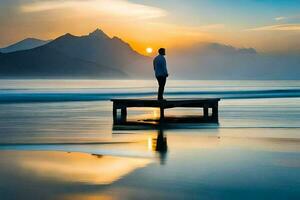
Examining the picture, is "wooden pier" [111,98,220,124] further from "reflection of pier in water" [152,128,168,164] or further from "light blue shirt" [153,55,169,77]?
"reflection of pier in water" [152,128,168,164]

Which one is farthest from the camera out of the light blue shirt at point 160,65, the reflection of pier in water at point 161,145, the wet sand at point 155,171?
the light blue shirt at point 160,65

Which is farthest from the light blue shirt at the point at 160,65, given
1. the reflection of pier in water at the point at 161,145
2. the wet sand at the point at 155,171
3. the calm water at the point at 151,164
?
the wet sand at the point at 155,171

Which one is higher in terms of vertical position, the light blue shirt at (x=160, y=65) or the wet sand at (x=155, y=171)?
the light blue shirt at (x=160, y=65)

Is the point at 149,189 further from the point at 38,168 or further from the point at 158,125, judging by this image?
the point at 158,125

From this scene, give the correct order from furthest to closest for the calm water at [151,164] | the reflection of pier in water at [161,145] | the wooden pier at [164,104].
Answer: the wooden pier at [164,104] → the reflection of pier in water at [161,145] → the calm water at [151,164]

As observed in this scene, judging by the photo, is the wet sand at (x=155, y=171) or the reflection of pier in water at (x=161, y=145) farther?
the reflection of pier in water at (x=161, y=145)

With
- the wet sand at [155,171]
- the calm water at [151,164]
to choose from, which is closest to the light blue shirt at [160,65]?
the calm water at [151,164]

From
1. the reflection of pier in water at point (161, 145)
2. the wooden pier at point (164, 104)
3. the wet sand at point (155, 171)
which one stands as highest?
the wooden pier at point (164, 104)

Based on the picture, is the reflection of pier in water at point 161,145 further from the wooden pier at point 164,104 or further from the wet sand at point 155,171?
the wooden pier at point 164,104

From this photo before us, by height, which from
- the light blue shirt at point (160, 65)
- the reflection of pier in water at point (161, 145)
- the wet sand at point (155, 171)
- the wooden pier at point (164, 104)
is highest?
the light blue shirt at point (160, 65)

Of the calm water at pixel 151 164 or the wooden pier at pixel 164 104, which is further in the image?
the wooden pier at pixel 164 104

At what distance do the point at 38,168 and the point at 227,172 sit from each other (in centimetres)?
359

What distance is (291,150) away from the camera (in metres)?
13.6

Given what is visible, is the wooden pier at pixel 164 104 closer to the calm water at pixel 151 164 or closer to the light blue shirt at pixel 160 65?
the light blue shirt at pixel 160 65
